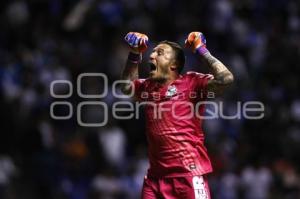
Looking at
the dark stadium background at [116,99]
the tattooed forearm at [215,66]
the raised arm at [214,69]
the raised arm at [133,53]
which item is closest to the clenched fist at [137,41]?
the raised arm at [133,53]

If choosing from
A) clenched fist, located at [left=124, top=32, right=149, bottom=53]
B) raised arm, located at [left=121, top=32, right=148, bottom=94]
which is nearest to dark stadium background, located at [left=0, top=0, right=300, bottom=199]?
raised arm, located at [left=121, top=32, right=148, bottom=94]

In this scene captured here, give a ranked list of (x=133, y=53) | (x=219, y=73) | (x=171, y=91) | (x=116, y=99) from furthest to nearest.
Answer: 1. (x=116, y=99)
2. (x=133, y=53)
3. (x=171, y=91)
4. (x=219, y=73)

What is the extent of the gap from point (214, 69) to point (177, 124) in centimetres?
64

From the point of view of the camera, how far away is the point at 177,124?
8.22 meters

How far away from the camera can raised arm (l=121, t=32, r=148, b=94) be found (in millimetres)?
8500

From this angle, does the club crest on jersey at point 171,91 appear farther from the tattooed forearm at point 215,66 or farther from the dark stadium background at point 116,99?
the dark stadium background at point 116,99

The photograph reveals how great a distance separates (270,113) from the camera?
580 inches

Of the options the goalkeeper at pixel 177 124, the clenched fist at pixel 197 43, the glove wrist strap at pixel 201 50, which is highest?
the clenched fist at pixel 197 43

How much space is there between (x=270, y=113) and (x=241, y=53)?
5.87ft

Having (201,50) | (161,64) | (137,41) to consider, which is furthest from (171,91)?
(137,41)

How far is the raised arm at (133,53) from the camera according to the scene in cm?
850

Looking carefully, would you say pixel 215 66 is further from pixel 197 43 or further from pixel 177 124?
pixel 177 124

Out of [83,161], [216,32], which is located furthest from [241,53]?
[83,161]

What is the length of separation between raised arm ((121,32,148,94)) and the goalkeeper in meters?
0.18
